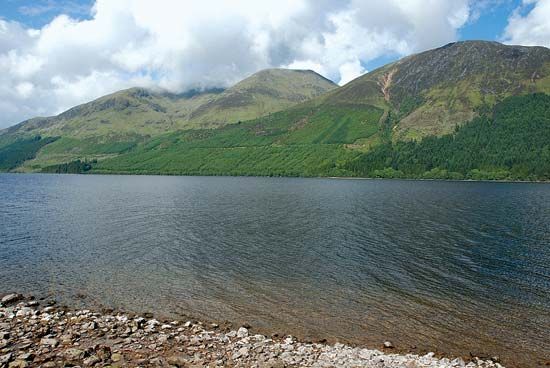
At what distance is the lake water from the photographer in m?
32.7

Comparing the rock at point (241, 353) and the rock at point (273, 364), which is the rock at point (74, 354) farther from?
the rock at point (273, 364)

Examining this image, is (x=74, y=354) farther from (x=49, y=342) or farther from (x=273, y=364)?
(x=273, y=364)

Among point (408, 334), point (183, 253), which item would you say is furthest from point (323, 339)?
point (183, 253)

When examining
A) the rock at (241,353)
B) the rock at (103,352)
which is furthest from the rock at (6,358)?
the rock at (241,353)

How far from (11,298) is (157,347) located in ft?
64.2

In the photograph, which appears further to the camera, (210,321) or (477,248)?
(477,248)

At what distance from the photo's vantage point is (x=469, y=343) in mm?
29750

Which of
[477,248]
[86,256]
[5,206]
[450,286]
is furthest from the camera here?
[5,206]

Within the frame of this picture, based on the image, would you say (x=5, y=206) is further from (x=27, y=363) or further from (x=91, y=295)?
(x=27, y=363)

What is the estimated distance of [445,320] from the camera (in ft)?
111

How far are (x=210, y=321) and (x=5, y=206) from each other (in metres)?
111

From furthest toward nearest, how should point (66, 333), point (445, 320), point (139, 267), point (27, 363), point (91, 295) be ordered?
point (139, 267) → point (91, 295) → point (445, 320) → point (66, 333) → point (27, 363)

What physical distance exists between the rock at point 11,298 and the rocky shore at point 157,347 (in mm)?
4366

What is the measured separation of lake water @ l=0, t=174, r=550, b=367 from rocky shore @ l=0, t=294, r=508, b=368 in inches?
105
